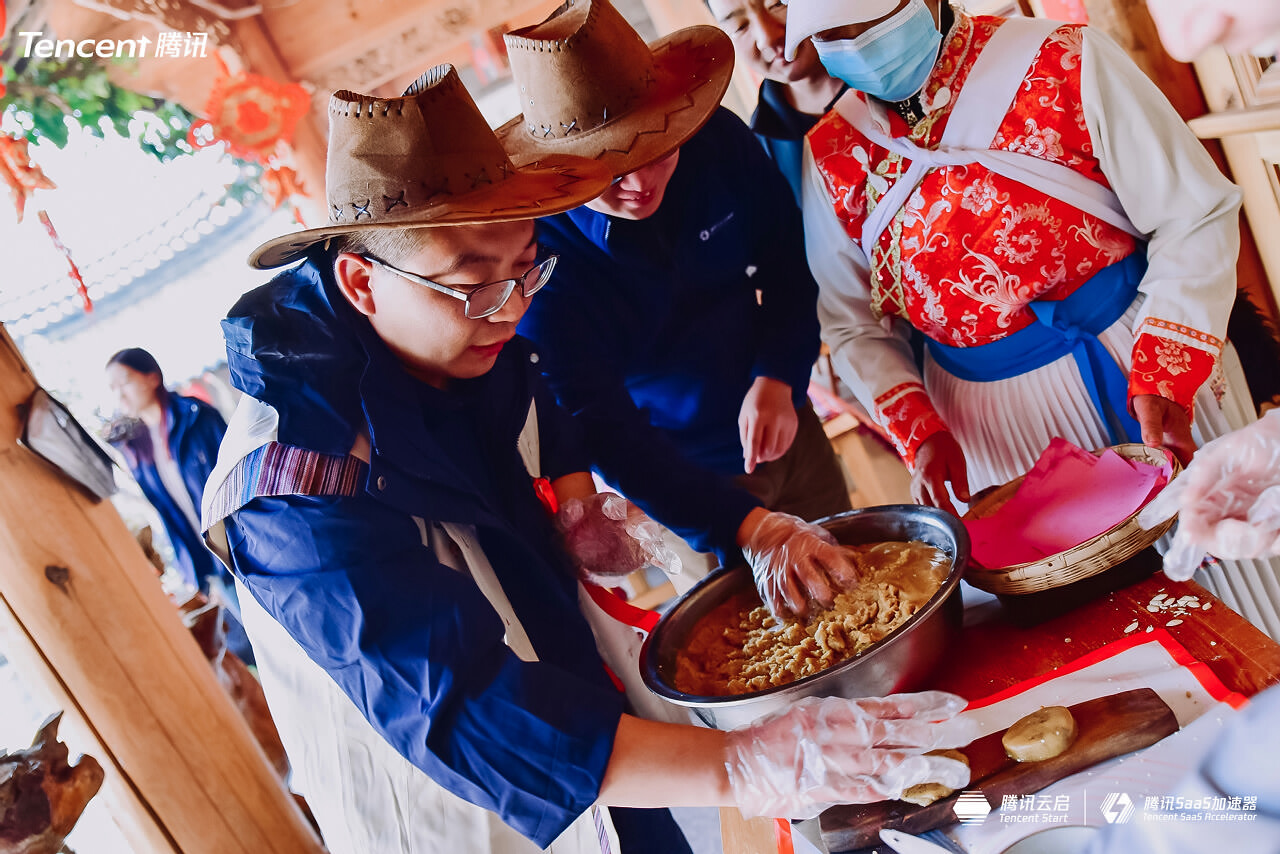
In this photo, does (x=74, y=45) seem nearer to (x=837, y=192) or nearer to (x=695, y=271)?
(x=695, y=271)

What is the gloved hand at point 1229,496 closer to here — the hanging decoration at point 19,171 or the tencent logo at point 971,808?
the tencent logo at point 971,808

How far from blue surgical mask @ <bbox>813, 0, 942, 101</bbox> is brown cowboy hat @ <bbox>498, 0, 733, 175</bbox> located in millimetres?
209

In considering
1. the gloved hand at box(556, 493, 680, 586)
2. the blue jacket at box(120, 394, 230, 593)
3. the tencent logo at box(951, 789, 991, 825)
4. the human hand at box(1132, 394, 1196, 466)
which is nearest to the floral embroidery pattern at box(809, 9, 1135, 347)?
the human hand at box(1132, 394, 1196, 466)

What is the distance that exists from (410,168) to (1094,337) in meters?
1.12

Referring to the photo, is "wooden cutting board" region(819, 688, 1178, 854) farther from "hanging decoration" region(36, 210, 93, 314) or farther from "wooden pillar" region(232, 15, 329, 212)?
"wooden pillar" region(232, 15, 329, 212)

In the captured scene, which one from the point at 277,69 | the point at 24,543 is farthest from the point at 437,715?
the point at 277,69

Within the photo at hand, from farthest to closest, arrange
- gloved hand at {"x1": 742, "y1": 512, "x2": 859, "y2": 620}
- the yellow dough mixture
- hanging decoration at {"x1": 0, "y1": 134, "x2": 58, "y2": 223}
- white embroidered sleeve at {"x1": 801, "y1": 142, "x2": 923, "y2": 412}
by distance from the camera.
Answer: hanging decoration at {"x1": 0, "y1": 134, "x2": 58, "y2": 223} < white embroidered sleeve at {"x1": 801, "y1": 142, "x2": 923, "y2": 412} < gloved hand at {"x1": 742, "y1": 512, "x2": 859, "y2": 620} < the yellow dough mixture

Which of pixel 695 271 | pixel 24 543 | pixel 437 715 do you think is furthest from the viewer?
pixel 24 543

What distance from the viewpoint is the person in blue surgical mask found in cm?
136

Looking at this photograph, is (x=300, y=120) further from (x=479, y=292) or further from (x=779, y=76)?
(x=479, y=292)

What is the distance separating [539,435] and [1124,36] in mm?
1616

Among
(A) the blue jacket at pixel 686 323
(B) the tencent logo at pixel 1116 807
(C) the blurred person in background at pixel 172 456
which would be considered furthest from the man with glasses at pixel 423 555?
(C) the blurred person in background at pixel 172 456

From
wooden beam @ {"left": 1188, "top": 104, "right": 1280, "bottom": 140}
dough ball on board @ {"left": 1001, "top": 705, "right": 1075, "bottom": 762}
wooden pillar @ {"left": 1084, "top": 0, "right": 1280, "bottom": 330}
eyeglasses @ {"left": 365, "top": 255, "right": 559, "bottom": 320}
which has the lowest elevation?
dough ball on board @ {"left": 1001, "top": 705, "right": 1075, "bottom": 762}

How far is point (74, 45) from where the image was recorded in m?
2.41
